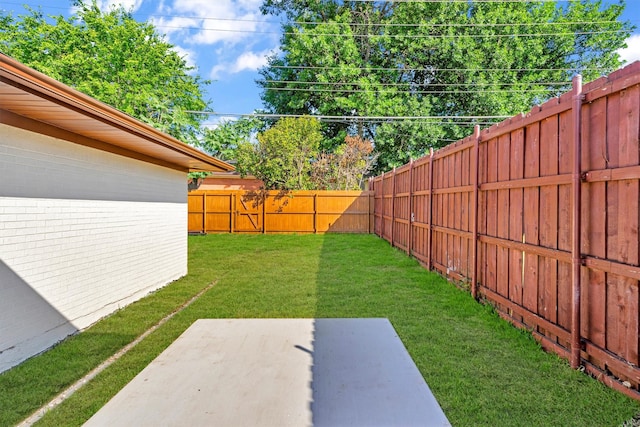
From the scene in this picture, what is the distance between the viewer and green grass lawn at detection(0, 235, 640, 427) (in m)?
2.28

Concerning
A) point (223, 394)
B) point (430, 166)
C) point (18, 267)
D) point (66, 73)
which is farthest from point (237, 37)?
point (223, 394)

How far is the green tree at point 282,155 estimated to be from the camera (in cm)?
1407

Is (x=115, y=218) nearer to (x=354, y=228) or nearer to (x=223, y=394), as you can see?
(x=223, y=394)

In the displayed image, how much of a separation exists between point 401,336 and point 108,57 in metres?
16.9

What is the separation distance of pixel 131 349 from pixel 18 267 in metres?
1.18

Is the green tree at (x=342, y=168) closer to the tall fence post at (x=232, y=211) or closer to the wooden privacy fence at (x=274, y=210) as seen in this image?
the wooden privacy fence at (x=274, y=210)

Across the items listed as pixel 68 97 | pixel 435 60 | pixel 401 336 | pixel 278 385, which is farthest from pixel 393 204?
pixel 435 60

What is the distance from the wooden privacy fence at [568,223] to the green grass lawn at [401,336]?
27cm

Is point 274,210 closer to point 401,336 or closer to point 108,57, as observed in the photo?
point 108,57

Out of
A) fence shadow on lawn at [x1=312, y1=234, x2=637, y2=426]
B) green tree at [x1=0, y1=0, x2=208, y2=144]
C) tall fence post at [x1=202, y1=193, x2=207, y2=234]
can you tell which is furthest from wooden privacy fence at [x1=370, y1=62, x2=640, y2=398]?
green tree at [x1=0, y1=0, x2=208, y2=144]

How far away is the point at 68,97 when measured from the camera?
2684 mm

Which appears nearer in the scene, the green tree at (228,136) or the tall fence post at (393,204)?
the tall fence post at (393,204)

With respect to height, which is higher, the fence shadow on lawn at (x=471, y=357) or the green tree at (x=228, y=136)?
the green tree at (x=228, y=136)

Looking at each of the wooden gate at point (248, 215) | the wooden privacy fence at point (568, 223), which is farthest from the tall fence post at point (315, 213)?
the wooden privacy fence at point (568, 223)
